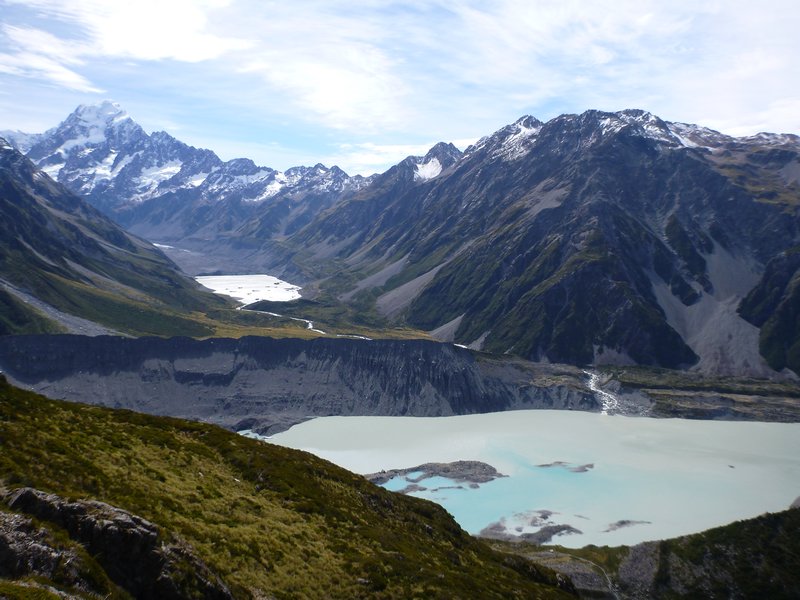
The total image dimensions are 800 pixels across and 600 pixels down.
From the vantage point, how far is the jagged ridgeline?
813 inches

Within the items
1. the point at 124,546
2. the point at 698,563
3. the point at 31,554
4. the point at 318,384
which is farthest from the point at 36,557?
the point at 318,384

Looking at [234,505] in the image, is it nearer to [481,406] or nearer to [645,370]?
[481,406]

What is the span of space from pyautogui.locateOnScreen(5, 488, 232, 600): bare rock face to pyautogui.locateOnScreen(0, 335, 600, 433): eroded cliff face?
105 meters

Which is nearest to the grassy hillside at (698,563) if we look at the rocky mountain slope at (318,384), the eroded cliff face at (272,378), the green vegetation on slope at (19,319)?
the eroded cliff face at (272,378)

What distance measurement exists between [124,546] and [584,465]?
9918cm

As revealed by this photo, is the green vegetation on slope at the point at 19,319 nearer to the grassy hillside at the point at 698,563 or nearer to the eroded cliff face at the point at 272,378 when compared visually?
the eroded cliff face at the point at 272,378

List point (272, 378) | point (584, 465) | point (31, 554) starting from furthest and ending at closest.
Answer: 1. point (272, 378)
2. point (584, 465)
3. point (31, 554)

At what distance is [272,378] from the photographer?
146750 mm

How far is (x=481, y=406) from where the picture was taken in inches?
5797

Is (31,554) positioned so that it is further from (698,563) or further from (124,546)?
(698,563)

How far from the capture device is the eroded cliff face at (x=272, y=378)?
128125 mm

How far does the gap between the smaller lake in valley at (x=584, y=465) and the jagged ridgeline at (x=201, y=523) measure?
33.8 m

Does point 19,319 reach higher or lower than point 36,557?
lower

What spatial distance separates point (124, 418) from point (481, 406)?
112 meters
